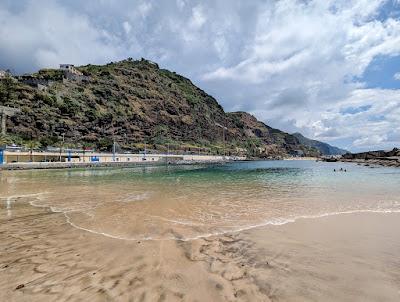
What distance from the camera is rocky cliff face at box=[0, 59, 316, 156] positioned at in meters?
101

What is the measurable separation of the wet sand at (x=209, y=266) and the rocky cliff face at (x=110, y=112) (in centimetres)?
9842

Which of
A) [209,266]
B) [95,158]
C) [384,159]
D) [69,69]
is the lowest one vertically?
[209,266]

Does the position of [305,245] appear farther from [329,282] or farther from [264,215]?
[264,215]

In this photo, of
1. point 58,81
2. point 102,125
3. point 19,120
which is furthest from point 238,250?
point 58,81

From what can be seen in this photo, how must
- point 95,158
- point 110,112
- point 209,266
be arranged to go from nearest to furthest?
point 209,266 → point 95,158 → point 110,112

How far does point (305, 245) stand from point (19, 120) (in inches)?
4439

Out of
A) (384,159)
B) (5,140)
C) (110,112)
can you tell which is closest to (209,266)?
(5,140)

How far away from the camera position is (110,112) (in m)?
128

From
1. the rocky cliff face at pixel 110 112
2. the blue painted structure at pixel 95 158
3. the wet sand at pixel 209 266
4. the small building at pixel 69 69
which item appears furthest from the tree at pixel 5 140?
the wet sand at pixel 209 266

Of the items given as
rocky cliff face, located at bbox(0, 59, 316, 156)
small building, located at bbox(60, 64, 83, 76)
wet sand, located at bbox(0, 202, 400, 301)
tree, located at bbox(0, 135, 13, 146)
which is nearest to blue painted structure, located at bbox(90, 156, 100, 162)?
rocky cliff face, located at bbox(0, 59, 316, 156)

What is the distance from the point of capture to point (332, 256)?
20.8 feet

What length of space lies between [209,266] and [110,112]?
5202 inches

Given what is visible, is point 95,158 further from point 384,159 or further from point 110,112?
point 384,159

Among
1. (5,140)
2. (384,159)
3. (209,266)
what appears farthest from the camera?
(384,159)
